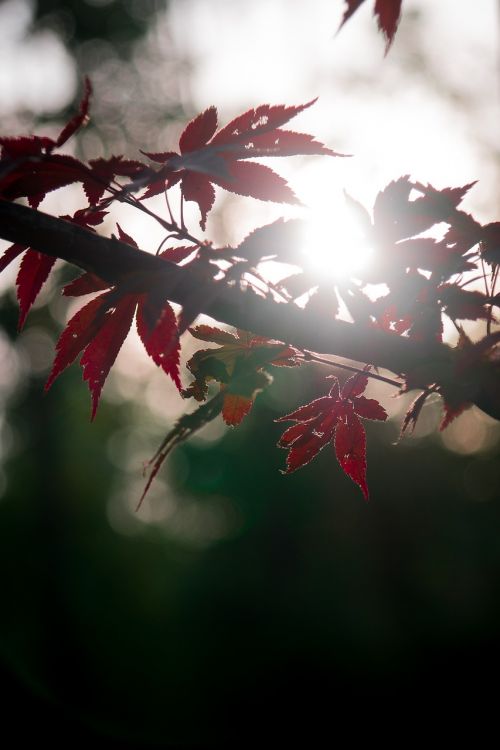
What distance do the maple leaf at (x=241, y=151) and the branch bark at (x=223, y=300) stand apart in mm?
135

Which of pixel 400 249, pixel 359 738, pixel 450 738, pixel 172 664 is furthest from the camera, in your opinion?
pixel 172 664

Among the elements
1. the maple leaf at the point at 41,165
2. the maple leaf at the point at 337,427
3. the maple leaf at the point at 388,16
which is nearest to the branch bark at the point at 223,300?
the maple leaf at the point at 41,165

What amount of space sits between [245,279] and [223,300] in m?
0.08

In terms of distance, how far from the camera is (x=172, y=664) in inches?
628

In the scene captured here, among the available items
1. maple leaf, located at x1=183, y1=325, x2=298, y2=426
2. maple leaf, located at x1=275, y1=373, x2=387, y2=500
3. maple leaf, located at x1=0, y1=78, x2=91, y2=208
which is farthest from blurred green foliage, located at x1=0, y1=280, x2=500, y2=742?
maple leaf, located at x1=0, y1=78, x2=91, y2=208

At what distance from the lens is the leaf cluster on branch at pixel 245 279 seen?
699mm

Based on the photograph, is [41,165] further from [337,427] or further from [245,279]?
[337,427]

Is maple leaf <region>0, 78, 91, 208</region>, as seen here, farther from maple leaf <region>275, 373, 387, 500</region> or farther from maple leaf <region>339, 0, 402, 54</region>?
maple leaf <region>275, 373, 387, 500</region>

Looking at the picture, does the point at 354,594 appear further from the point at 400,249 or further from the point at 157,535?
A: the point at 400,249

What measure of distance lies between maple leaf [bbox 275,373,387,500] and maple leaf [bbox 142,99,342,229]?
0.35m

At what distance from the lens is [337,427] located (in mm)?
1011

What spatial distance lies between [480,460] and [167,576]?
1046 centimetres

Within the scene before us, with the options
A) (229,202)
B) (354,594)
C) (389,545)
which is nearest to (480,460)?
(389,545)

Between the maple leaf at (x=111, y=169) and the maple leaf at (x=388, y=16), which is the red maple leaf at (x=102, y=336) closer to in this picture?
the maple leaf at (x=111, y=169)
